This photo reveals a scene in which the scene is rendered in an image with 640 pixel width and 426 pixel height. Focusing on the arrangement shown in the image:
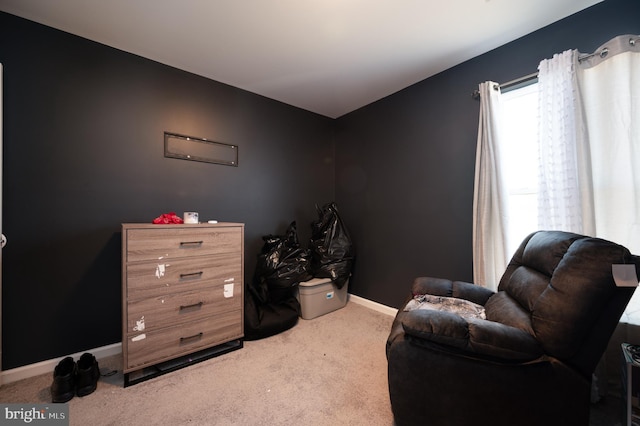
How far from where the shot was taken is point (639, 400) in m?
1.00

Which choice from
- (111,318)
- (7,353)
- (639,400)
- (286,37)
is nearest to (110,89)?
(286,37)

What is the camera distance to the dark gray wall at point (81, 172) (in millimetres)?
1606

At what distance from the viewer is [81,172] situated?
1.80m

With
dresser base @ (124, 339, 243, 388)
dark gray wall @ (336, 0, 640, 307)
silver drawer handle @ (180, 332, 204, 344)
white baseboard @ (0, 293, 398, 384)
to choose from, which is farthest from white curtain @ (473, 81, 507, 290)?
white baseboard @ (0, 293, 398, 384)

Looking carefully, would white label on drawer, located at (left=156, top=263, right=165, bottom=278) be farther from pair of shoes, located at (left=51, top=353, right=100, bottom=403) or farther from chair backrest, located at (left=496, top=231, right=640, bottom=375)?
chair backrest, located at (left=496, top=231, right=640, bottom=375)

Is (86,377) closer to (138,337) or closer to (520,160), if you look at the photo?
(138,337)

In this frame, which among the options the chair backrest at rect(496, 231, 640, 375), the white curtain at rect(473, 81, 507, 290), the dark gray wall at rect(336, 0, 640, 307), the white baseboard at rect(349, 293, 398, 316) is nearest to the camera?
the chair backrest at rect(496, 231, 640, 375)

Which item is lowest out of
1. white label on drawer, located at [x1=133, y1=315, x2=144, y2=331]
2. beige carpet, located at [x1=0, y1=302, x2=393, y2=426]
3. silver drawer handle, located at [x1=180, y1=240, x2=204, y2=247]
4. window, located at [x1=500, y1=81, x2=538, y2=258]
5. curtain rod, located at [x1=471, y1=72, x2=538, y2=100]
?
beige carpet, located at [x1=0, y1=302, x2=393, y2=426]

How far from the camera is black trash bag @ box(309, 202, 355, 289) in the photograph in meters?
2.64

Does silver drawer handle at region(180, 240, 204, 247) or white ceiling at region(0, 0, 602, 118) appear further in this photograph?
silver drawer handle at region(180, 240, 204, 247)

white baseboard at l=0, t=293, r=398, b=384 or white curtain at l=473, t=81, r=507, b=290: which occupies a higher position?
white curtain at l=473, t=81, r=507, b=290

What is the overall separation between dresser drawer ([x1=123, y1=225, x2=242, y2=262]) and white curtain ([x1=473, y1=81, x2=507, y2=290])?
192 cm

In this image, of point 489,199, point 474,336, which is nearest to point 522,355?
point 474,336

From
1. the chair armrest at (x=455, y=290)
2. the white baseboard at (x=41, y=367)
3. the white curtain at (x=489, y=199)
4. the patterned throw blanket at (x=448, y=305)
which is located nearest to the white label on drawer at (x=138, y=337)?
the white baseboard at (x=41, y=367)
